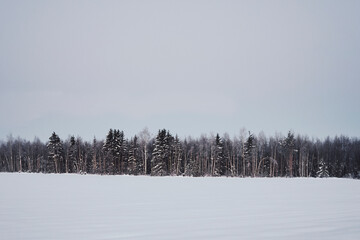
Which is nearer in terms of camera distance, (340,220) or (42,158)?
(340,220)

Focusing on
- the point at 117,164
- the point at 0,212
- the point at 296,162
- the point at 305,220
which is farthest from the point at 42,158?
the point at 305,220

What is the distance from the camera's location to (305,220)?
25.7 feet

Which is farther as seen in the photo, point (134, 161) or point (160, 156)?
point (134, 161)

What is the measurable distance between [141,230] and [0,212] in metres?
5.40

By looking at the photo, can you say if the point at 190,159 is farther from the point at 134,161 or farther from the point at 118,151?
the point at 118,151

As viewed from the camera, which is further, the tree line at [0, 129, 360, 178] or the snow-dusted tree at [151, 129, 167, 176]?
the tree line at [0, 129, 360, 178]

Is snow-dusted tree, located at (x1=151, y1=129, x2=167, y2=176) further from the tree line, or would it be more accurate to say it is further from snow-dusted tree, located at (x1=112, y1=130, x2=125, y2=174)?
snow-dusted tree, located at (x1=112, y1=130, x2=125, y2=174)

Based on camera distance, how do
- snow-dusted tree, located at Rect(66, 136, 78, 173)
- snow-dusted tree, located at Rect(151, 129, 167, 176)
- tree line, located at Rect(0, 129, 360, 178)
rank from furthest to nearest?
snow-dusted tree, located at Rect(66, 136, 78, 173) → tree line, located at Rect(0, 129, 360, 178) → snow-dusted tree, located at Rect(151, 129, 167, 176)

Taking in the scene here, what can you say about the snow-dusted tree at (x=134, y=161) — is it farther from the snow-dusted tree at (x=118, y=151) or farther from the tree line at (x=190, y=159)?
the snow-dusted tree at (x=118, y=151)

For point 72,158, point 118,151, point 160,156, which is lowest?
point 72,158

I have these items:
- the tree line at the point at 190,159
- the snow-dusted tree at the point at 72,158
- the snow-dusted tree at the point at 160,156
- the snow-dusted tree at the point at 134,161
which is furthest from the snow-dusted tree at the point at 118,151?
the snow-dusted tree at the point at 72,158

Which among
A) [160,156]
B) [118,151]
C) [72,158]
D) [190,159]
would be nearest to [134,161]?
[118,151]

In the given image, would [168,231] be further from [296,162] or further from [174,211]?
[296,162]

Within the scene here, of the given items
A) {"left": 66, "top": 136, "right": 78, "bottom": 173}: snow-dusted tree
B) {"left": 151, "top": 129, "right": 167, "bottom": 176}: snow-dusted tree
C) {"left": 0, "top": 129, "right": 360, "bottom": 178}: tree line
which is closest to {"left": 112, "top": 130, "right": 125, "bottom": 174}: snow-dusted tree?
{"left": 0, "top": 129, "right": 360, "bottom": 178}: tree line
